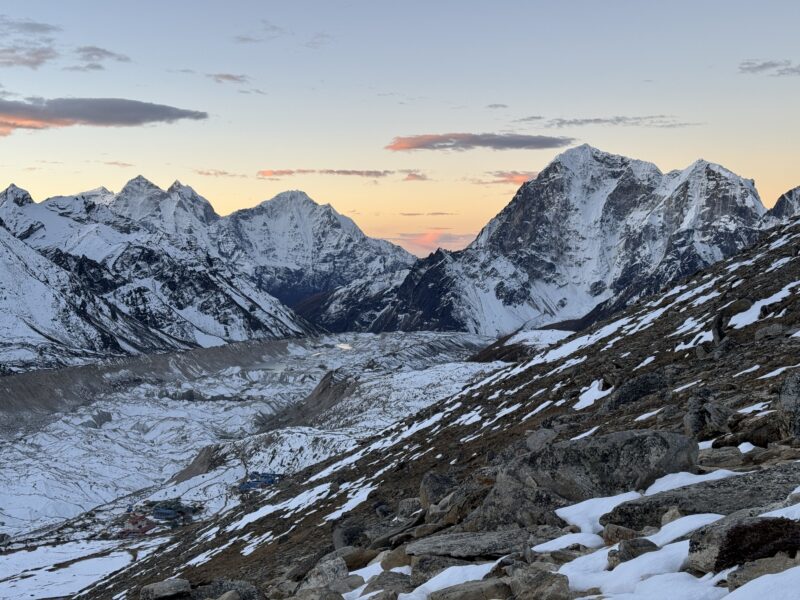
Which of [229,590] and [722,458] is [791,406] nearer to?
[722,458]

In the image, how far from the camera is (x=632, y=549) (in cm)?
1316

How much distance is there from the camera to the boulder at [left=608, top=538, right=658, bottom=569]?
43.1ft

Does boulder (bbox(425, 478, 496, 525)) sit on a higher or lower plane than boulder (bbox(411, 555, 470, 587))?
lower

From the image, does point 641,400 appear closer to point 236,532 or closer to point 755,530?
point 755,530

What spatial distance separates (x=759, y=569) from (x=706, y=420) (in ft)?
33.5

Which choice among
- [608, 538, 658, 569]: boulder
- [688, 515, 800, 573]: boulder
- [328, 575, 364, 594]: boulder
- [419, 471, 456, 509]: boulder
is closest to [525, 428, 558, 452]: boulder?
[419, 471, 456, 509]: boulder

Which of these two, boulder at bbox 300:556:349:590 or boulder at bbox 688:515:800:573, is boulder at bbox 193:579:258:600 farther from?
boulder at bbox 688:515:800:573

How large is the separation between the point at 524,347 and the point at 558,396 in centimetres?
15740

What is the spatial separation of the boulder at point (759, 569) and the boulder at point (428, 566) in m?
6.61

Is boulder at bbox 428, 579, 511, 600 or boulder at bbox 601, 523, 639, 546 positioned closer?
boulder at bbox 428, 579, 511, 600

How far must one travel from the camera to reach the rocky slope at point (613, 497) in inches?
484

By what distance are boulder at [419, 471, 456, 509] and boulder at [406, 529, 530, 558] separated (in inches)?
284

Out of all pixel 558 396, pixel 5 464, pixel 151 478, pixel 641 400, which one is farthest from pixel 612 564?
pixel 5 464

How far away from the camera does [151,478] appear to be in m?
182
